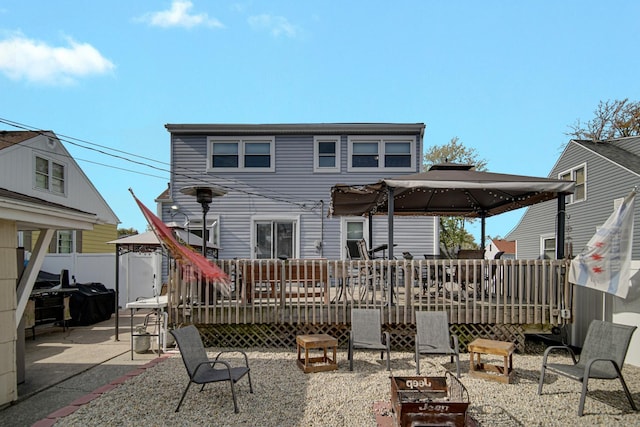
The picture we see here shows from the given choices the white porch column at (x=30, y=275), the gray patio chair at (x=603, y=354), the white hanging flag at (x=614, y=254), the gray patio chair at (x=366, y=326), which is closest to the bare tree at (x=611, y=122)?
the white hanging flag at (x=614, y=254)

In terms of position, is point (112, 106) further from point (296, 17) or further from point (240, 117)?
point (240, 117)

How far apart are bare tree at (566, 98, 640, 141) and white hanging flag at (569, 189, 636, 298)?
22626mm

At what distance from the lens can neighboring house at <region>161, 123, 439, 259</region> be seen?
13.3 meters

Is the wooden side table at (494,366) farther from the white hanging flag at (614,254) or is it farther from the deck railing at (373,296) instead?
the white hanging flag at (614,254)

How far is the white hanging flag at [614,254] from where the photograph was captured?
5.94 metres

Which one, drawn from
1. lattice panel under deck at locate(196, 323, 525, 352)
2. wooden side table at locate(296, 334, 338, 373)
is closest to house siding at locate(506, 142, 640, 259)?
lattice panel under deck at locate(196, 323, 525, 352)

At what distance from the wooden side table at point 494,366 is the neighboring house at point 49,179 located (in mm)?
9839

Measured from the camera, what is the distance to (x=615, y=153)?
14984mm

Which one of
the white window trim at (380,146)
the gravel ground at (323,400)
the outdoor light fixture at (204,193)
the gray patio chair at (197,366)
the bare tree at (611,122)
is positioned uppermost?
the bare tree at (611,122)

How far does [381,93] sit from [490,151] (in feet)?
64.5

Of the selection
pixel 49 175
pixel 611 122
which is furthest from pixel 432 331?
pixel 611 122

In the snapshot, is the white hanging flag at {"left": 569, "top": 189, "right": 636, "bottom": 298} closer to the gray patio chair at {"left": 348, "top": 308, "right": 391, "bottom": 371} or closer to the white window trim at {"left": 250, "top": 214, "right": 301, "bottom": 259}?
the gray patio chair at {"left": 348, "top": 308, "right": 391, "bottom": 371}

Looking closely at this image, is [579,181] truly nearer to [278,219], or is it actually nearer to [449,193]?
[449,193]

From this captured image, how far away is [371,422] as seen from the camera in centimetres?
405
